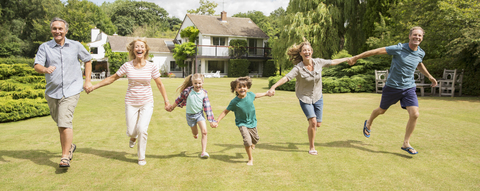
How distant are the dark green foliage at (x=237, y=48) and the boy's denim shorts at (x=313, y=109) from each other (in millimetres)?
32863

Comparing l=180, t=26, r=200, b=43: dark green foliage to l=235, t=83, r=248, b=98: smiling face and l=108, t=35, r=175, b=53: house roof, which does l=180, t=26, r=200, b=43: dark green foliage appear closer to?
l=108, t=35, r=175, b=53: house roof

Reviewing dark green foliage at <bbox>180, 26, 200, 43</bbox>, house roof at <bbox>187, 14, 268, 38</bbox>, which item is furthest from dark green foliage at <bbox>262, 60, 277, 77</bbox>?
dark green foliage at <bbox>180, 26, 200, 43</bbox>

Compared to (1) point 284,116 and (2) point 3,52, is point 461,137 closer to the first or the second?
(1) point 284,116

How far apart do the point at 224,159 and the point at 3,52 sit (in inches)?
2446

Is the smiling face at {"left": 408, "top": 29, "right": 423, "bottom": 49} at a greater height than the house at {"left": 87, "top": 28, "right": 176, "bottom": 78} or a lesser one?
lesser

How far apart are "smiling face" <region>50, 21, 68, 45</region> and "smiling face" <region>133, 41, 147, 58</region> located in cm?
102

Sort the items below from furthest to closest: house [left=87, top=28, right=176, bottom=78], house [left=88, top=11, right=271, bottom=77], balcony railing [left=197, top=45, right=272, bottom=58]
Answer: house [left=87, top=28, right=176, bottom=78] → house [left=88, top=11, right=271, bottom=77] → balcony railing [left=197, top=45, right=272, bottom=58]

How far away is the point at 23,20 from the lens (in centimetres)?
5909

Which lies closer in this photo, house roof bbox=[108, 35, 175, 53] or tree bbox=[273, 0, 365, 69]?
tree bbox=[273, 0, 365, 69]

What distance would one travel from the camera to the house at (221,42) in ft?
123

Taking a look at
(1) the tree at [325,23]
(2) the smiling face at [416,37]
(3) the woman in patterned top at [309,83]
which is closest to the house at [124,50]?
(1) the tree at [325,23]

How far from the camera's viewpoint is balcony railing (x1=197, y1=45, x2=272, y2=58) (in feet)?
121

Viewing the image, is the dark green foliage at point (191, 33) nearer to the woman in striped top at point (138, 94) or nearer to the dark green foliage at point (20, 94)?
the dark green foliage at point (20, 94)

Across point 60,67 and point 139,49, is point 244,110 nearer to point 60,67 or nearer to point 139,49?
point 139,49
